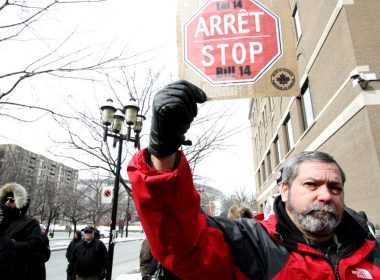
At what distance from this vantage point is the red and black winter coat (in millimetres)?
1123

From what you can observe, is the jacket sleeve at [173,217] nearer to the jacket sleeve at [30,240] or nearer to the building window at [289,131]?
the jacket sleeve at [30,240]

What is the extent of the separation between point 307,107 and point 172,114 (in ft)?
43.4

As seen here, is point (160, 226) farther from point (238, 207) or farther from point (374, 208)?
point (374, 208)

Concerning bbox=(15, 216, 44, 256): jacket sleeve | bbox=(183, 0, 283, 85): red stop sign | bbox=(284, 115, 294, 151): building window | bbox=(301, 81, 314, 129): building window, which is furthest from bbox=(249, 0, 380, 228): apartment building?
bbox=(15, 216, 44, 256): jacket sleeve

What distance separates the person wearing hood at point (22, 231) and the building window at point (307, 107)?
11.1 metres

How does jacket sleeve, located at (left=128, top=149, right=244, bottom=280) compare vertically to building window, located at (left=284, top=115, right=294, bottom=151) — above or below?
below

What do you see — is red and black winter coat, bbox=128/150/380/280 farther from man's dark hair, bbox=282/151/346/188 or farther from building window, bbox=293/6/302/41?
building window, bbox=293/6/302/41

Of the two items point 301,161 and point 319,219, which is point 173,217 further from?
point 301,161

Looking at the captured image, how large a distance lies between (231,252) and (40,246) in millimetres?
3276

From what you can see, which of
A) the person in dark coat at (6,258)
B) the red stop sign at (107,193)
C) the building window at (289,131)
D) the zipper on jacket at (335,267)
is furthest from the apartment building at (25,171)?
the building window at (289,131)

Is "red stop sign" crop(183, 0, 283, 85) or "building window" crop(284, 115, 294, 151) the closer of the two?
"red stop sign" crop(183, 0, 283, 85)

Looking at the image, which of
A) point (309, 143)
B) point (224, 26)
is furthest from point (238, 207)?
point (309, 143)

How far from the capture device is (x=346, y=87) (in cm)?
902

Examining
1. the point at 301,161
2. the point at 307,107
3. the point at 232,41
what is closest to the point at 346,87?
the point at 307,107
